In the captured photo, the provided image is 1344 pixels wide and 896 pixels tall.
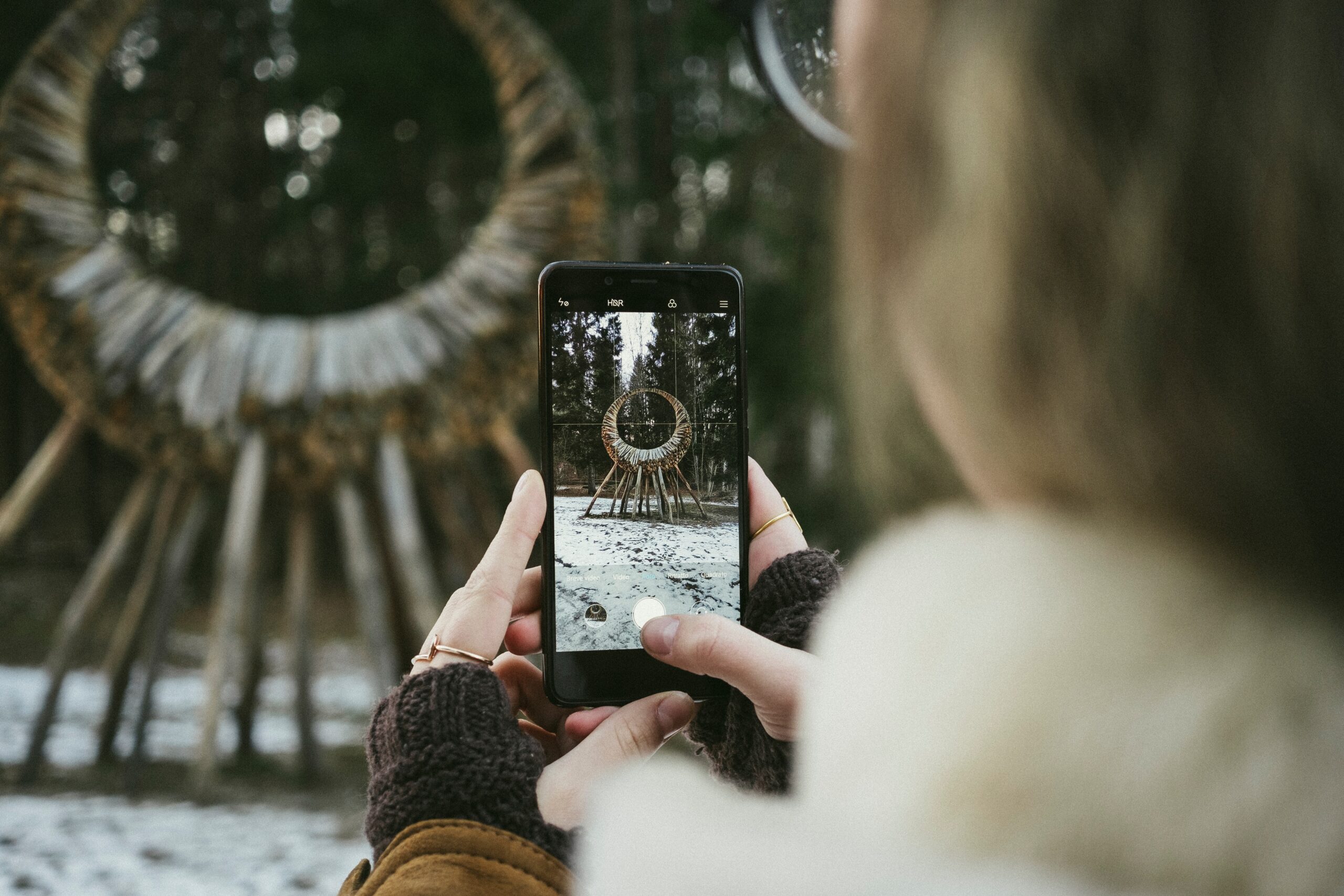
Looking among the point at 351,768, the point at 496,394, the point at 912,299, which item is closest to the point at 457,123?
the point at 496,394

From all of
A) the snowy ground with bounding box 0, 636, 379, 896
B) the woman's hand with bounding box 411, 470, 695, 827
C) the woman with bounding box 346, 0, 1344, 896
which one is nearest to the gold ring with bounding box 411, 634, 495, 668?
the woman's hand with bounding box 411, 470, 695, 827

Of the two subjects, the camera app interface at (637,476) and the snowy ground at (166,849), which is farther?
the snowy ground at (166,849)

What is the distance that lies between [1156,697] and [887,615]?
0.07 metres

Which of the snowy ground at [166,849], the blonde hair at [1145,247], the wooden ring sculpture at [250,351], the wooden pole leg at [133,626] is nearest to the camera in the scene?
the blonde hair at [1145,247]

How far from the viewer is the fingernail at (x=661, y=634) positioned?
50 cm

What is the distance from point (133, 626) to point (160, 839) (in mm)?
463

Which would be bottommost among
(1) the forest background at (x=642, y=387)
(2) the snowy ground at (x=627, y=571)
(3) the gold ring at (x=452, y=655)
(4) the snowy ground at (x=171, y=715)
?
(4) the snowy ground at (x=171, y=715)

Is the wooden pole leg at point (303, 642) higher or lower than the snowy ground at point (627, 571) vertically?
lower

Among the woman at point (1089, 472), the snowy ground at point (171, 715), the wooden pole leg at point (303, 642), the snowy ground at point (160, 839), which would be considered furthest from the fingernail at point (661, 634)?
the wooden pole leg at point (303, 642)

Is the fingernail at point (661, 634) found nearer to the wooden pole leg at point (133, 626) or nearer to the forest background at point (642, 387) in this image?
the forest background at point (642, 387)

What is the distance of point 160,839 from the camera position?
123 cm

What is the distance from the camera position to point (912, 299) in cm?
27

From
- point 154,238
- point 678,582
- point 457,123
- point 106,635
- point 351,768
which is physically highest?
point 457,123

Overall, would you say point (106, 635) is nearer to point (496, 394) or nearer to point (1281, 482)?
point (496, 394)
